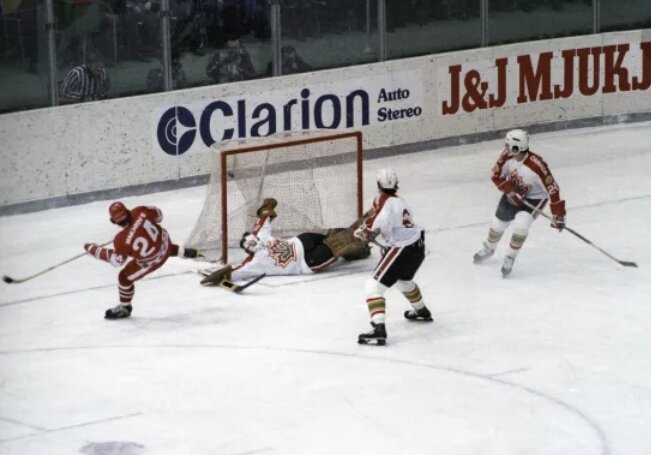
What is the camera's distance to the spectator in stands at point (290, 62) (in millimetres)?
17844

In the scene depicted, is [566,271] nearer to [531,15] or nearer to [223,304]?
[223,304]

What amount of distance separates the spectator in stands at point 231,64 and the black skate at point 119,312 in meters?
5.13

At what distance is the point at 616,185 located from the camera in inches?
667

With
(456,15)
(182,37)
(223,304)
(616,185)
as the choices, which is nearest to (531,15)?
(456,15)

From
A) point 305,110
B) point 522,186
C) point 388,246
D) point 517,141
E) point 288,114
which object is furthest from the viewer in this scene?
point 305,110

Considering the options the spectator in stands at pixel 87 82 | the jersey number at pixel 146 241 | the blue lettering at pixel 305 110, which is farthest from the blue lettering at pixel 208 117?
the jersey number at pixel 146 241

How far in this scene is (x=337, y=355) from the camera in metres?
11.7

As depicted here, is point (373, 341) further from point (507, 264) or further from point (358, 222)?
point (358, 222)

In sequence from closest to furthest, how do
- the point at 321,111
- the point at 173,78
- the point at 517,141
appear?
the point at 517,141
the point at 173,78
the point at 321,111

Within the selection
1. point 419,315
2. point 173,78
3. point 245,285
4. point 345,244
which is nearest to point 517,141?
point 345,244

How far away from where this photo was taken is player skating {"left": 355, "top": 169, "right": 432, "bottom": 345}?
466 inches

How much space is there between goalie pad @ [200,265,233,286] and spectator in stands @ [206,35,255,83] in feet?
13.9

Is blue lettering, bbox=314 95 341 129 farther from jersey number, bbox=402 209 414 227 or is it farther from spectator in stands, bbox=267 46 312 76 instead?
jersey number, bbox=402 209 414 227

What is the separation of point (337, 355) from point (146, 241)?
178cm
